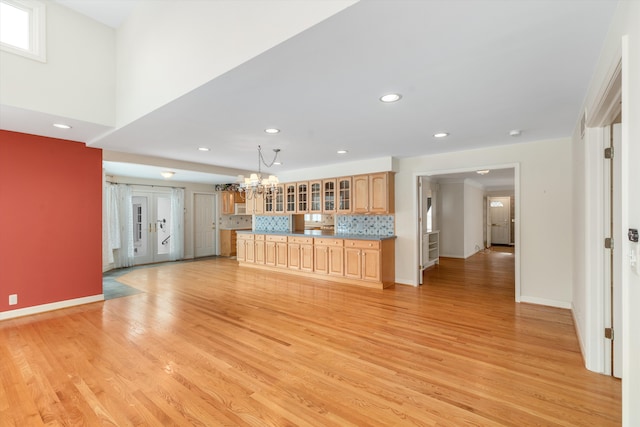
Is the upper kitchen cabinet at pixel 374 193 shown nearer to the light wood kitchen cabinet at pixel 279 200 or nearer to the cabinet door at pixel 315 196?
the cabinet door at pixel 315 196

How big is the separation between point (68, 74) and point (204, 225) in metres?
6.45

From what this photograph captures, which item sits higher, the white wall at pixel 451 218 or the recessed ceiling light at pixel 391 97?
the recessed ceiling light at pixel 391 97

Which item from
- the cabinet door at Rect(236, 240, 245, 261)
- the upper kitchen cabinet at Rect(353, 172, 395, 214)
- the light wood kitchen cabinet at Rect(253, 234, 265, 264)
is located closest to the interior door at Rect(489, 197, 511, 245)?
the upper kitchen cabinet at Rect(353, 172, 395, 214)

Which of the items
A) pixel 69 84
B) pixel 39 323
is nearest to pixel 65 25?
pixel 69 84

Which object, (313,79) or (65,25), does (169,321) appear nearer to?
(313,79)

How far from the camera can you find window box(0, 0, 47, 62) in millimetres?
3008

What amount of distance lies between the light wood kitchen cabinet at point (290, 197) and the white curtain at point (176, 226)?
3.74 metres

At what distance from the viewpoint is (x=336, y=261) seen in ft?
18.7

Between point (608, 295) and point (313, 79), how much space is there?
2.93m

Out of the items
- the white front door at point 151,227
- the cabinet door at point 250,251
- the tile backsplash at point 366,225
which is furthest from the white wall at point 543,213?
the white front door at point 151,227

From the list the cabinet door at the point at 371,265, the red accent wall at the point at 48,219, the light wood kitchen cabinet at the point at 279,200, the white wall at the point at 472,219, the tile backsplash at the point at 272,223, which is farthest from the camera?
the white wall at the point at 472,219

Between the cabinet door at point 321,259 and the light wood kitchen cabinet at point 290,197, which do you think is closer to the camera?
the cabinet door at point 321,259

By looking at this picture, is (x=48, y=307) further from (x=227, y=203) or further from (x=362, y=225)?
(x=227, y=203)

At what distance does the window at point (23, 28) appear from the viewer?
301 cm
